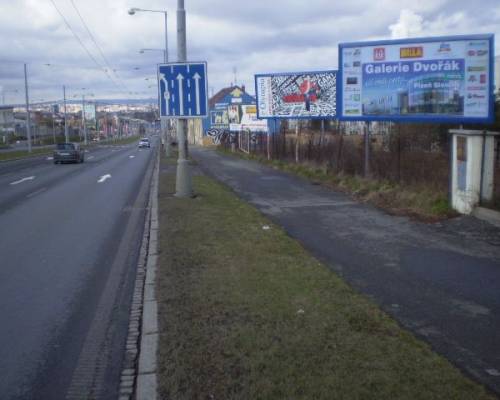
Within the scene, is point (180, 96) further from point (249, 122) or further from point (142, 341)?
point (249, 122)

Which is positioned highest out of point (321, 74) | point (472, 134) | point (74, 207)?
point (321, 74)

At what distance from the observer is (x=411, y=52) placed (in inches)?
604

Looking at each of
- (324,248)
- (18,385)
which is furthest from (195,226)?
(18,385)

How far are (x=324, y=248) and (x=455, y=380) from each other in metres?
4.85

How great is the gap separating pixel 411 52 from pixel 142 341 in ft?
41.5

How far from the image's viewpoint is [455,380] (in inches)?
161

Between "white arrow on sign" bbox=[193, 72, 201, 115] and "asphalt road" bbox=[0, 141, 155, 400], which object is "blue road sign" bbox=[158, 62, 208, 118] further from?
"asphalt road" bbox=[0, 141, 155, 400]

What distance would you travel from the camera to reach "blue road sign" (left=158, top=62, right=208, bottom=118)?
14.0 meters

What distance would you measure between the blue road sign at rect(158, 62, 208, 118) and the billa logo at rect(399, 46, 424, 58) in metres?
5.43

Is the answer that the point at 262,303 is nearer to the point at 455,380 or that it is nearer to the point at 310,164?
the point at 455,380

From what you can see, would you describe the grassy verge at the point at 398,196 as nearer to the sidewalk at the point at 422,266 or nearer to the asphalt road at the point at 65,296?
the sidewalk at the point at 422,266

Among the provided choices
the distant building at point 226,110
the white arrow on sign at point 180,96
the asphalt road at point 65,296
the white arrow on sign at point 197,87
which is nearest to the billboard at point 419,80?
the white arrow on sign at point 197,87

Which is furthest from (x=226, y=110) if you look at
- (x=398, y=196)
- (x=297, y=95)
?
(x=398, y=196)

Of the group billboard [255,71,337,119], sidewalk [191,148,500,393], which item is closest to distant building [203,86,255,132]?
billboard [255,71,337,119]
